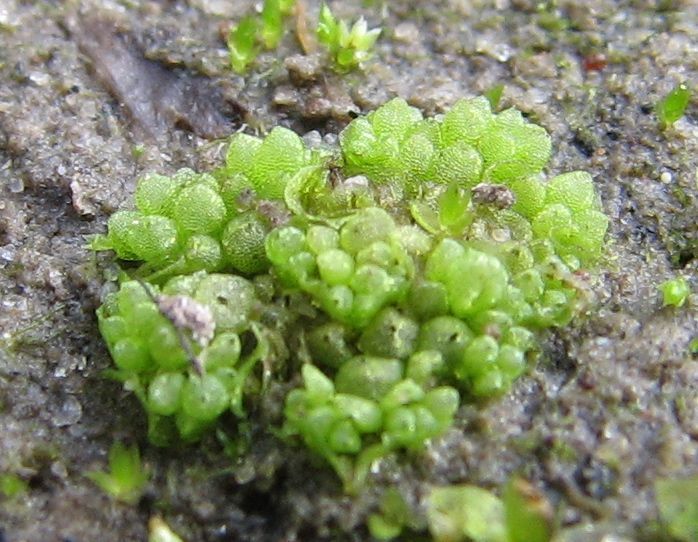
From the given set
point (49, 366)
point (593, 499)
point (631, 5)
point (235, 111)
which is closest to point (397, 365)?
point (593, 499)

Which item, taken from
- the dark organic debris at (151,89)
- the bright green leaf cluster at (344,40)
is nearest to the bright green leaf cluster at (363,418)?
the dark organic debris at (151,89)

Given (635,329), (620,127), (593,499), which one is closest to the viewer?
(593,499)

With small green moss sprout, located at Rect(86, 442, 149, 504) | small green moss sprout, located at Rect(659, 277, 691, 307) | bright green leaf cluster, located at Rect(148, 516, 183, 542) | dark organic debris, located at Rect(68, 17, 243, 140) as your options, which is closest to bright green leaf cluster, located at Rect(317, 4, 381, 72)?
dark organic debris, located at Rect(68, 17, 243, 140)

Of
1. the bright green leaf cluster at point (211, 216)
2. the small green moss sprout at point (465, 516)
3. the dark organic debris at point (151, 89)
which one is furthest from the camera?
the dark organic debris at point (151, 89)

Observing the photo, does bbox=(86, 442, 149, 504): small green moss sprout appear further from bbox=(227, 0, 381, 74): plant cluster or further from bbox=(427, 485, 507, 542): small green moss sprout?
bbox=(227, 0, 381, 74): plant cluster

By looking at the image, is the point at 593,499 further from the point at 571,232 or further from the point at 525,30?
the point at 525,30

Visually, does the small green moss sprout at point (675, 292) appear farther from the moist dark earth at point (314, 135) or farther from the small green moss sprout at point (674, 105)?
the small green moss sprout at point (674, 105)
